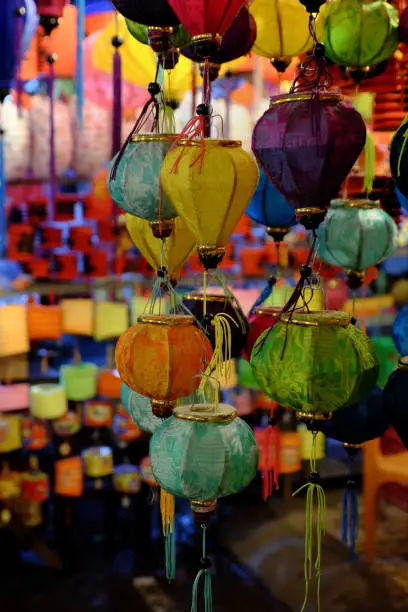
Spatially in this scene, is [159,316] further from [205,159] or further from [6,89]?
[6,89]

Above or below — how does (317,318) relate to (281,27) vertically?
below

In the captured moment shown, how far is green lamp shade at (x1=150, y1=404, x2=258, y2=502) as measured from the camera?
2.39ft

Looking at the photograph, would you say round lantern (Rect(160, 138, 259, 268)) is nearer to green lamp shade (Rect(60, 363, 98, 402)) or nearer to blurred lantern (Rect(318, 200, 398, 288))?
blurred lantern (Rect(318, 200, 398, 288))

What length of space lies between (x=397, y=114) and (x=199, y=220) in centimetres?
51

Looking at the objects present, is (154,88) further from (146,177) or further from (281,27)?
(281,27)

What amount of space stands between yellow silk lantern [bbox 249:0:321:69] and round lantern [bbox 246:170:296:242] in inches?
6.0

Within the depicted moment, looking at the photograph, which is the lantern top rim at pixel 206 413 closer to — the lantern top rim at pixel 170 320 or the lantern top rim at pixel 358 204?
the lantern top rim at pixel 170 320

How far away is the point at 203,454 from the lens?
0.73 metres

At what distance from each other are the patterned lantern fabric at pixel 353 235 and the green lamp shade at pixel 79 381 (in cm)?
182

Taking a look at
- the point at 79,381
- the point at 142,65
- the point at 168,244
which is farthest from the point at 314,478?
the point at 79,381

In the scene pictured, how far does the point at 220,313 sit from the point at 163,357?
4.1 inches

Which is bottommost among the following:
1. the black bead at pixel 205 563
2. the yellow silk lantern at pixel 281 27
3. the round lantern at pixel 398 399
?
the black bead at pixel 205 563

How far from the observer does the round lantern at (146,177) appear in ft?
2.48

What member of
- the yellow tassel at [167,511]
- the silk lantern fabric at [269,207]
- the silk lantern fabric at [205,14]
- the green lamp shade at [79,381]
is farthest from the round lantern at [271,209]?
the green lamp shade at [79,381]
